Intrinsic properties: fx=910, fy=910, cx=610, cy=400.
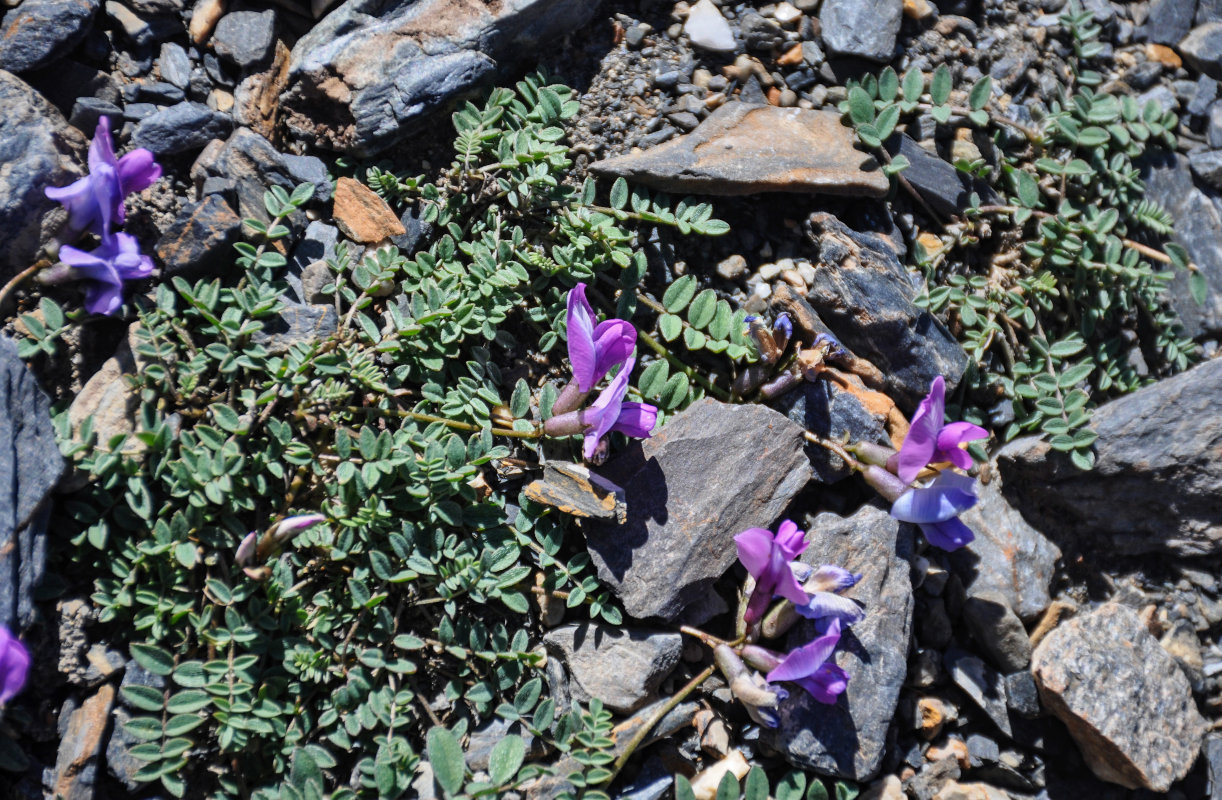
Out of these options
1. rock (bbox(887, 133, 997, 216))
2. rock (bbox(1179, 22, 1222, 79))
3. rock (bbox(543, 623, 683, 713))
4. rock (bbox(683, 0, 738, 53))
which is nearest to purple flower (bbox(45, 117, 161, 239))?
rock (bbox(543, 623, 683, 713))

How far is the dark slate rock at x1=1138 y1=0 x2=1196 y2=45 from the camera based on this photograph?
14.1 feet

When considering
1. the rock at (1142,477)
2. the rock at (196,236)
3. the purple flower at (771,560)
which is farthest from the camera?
the rock at (1142,477)

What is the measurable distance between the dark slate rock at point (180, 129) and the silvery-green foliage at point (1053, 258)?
2.40 meters

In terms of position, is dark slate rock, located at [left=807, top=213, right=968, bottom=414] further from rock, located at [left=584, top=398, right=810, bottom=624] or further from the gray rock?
the gray rock

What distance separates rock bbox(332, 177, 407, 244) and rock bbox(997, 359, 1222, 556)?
8.05 feet

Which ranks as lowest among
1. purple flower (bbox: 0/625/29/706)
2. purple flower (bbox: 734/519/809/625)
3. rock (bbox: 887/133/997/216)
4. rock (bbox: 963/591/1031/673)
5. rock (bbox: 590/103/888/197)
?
rock (bbox: 963/591/1031/673)

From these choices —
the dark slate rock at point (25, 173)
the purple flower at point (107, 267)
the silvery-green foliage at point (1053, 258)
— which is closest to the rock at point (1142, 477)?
the silvery-green foliage at point (1053, 258)

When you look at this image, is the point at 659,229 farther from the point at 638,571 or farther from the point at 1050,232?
the point at 1050,232

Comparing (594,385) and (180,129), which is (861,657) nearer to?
(594,385)

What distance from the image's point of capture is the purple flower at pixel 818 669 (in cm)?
276

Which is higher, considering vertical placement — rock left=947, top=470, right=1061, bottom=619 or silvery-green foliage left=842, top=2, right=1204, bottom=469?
silvery-green foliage left=842, top=2, right=1204, bottom=469

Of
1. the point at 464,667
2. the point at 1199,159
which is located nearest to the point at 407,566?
the point at 464,667

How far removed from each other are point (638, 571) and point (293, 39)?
243 centimetres

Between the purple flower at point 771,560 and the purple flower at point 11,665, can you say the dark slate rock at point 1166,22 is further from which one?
the purple flower at point 11,665
